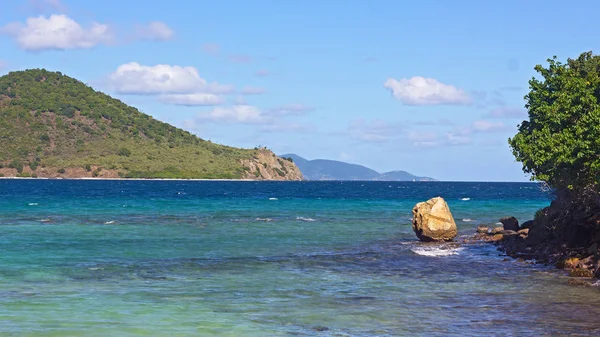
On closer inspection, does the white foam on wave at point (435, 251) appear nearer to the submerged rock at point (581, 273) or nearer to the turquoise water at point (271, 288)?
the turquoise water at point (271, 288)

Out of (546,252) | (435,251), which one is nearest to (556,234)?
(546,252)

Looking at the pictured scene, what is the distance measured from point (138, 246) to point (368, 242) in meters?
16.1

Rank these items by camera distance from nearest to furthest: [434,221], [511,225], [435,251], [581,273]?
[581,273] → [435,251] → [434,221] → [511,225]

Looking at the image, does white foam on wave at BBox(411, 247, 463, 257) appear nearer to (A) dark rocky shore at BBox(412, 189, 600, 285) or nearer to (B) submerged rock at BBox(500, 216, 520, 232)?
(A) dark rocky shore at BBox(412, 189, 600, 285)

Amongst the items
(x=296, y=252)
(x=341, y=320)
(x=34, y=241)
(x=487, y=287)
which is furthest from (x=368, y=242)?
(x=341, y=320)

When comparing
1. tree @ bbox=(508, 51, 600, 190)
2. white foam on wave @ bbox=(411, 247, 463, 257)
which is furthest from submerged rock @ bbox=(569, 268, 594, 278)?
white foam on wave @ bbox=(411, 247, 463, 257)

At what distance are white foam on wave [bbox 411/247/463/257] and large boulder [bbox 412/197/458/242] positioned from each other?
10.8ft

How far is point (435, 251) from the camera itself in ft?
142

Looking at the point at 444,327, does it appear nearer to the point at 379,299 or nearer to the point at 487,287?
the point at 379,299

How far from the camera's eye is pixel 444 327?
856 inches

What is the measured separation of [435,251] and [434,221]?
5064 millimetres

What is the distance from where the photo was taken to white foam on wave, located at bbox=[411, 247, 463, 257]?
41625 mm

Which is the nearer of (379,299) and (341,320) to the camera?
(341,320)

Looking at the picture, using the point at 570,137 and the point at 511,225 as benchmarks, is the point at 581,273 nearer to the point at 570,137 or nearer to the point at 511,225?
the point at 570,137
